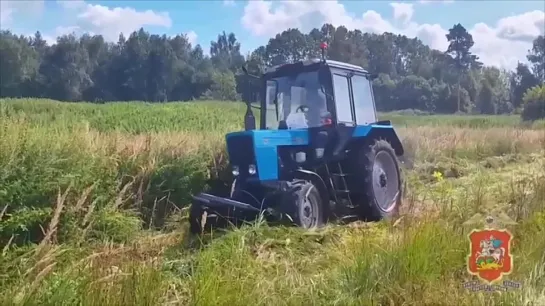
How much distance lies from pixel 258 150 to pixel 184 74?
4179cm

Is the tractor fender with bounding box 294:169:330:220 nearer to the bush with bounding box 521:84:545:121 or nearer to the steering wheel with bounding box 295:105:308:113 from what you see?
the steering wheel with bounding box 295:105:308:113

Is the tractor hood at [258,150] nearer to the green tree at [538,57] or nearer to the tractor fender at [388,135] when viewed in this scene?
the tractor fender at [388,135]

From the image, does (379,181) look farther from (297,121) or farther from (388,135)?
(297,121)

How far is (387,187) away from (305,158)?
4.70 feet

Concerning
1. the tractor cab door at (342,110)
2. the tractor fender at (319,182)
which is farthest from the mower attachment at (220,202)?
the tractor cab door at (342,110)

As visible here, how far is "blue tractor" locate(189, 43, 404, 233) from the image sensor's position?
6410 mm

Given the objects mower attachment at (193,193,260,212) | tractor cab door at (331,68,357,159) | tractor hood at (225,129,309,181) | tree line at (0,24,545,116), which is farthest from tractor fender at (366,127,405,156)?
tree line at (0,24,545,116)

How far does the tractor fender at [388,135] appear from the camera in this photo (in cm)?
804

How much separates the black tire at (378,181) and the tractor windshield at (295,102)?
761 millimetres

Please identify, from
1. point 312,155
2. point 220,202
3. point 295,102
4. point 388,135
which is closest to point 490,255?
point 220,202

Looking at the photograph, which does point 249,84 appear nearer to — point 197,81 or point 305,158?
point 305,158

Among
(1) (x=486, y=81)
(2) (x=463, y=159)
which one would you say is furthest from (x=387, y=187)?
(1) (x=486, y=81)

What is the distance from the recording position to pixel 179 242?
242 inches

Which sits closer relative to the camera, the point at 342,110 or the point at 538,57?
the point at 342,110
